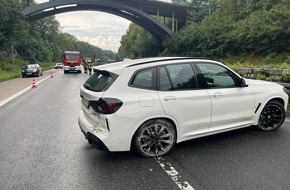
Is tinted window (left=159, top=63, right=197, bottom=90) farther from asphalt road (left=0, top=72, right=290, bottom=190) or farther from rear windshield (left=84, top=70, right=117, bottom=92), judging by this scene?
asphalt road (left=0, top=72, right=290, bottom=190)

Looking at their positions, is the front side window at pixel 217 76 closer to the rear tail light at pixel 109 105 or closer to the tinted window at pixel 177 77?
the tinted window at pixel 177 77

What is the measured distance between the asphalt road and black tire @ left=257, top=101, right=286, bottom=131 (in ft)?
0.51

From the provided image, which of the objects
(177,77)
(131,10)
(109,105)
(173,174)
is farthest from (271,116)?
(131,10)

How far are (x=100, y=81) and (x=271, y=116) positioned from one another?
3586 millimetres

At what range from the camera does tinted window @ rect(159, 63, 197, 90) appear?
456 cm

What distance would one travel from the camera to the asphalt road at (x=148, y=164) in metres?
3.68

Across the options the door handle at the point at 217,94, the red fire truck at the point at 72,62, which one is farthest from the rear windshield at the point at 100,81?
the red fire truck at the point at 72,62

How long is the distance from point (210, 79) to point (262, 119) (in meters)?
1.62

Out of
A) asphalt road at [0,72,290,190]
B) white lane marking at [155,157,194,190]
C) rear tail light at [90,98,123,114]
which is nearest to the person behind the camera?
white lane marking at [155,157,194,190]

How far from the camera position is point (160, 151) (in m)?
4.61

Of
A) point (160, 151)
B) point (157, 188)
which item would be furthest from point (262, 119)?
point (157, 188)

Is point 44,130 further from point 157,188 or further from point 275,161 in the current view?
point 275,161

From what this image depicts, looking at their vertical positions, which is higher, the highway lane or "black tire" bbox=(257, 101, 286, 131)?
"black tire" bbox=(257, 101, 286, 131)

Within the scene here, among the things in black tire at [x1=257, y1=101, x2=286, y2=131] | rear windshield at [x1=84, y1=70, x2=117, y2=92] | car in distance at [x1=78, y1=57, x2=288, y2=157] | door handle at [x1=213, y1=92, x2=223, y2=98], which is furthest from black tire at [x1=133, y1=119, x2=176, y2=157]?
black tire at [x1=257, y1=101, x2=286, y2=131]
